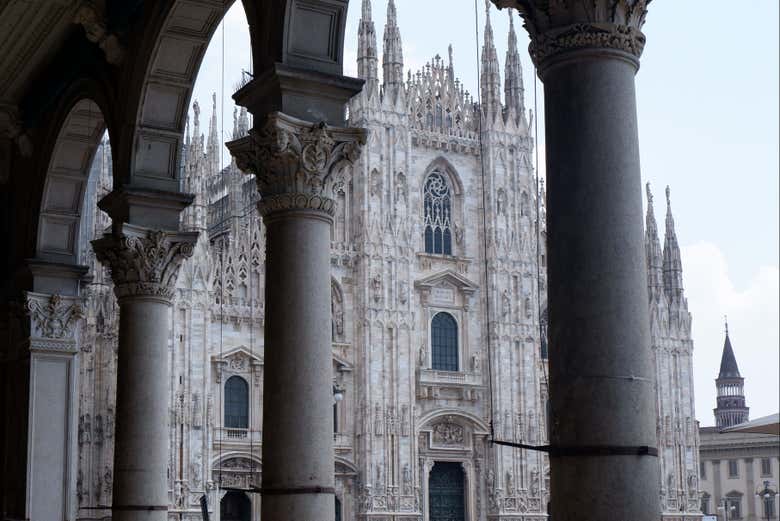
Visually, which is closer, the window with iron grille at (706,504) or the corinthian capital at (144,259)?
the corinthian capital at (144,259)

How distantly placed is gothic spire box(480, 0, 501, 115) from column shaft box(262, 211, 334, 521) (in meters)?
37.1

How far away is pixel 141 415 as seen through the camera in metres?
12.0

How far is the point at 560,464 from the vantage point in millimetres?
5605

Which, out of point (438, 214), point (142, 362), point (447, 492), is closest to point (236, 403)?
point (447, 492)

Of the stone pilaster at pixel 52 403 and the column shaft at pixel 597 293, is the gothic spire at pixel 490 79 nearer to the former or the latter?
the stone pilaster at pixel 52 403

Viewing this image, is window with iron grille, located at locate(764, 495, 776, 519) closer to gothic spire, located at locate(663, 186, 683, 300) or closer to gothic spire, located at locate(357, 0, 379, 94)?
gothic spire, located at locate(663, 186, 683, 300)

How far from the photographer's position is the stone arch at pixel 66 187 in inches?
583

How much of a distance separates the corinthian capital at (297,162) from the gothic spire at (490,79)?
121 feet

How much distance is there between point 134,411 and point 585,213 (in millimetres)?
7409

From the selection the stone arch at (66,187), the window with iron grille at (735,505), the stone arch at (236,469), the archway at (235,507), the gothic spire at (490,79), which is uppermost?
the gothic spire at (490,79)

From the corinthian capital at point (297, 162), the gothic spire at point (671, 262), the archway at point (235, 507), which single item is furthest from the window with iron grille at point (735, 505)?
the corinthian capital at point (297, 162)

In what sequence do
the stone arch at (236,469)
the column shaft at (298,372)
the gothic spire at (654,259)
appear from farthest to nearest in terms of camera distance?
1. the gothic spire at (654,259)
2. the stone arch at (236,469)
3. the column shaft at (298,372)

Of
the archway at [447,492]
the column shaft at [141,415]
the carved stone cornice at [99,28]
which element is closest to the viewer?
the column shaft at [141,415]

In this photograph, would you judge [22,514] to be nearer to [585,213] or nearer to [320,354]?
[320,354]
